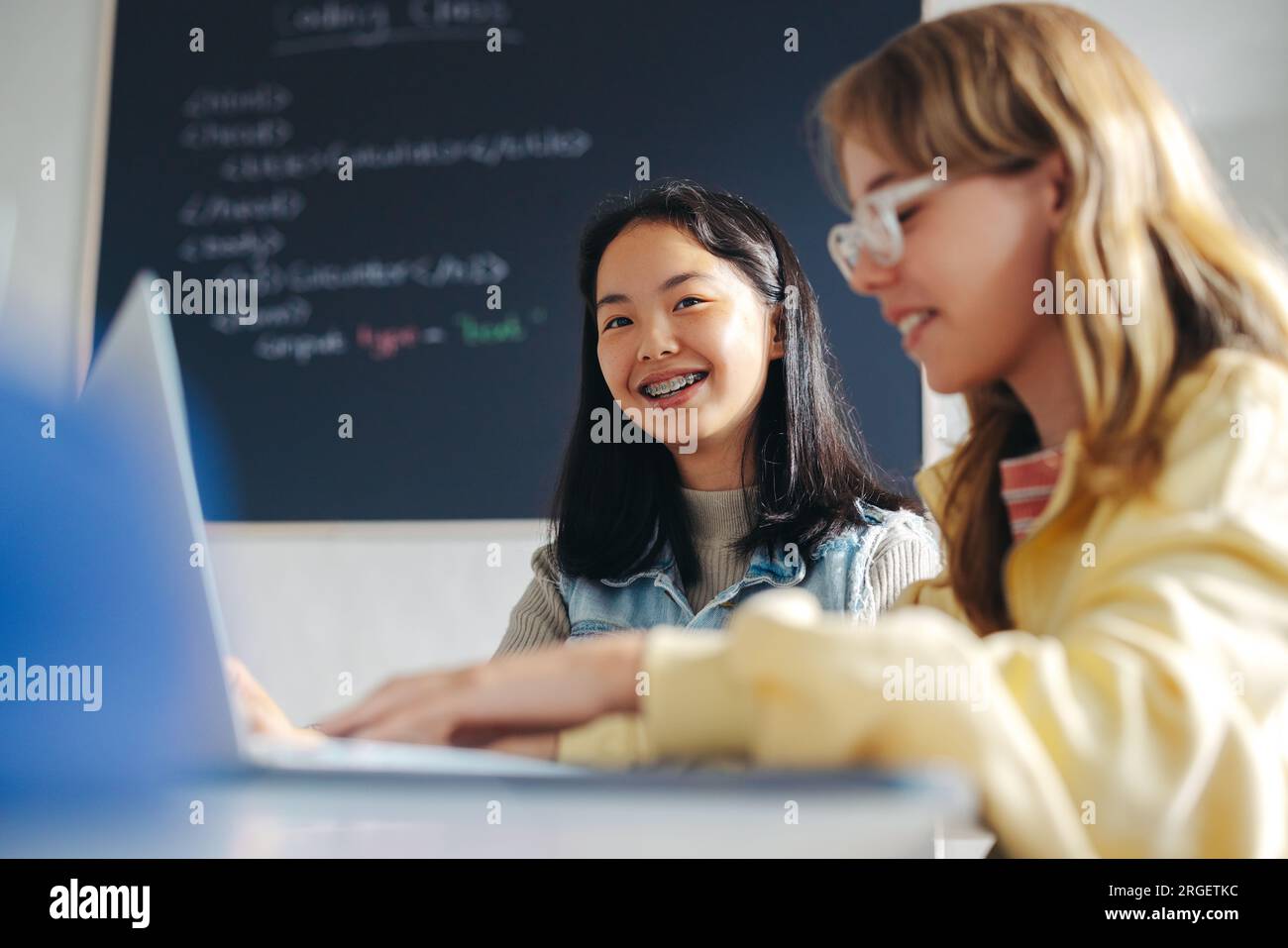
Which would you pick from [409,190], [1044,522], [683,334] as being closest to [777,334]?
[683,334]

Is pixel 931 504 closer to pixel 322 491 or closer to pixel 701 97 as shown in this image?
pixel 701 97

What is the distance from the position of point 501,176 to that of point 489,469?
61 centimetres

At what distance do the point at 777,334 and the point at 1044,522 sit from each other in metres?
0.93

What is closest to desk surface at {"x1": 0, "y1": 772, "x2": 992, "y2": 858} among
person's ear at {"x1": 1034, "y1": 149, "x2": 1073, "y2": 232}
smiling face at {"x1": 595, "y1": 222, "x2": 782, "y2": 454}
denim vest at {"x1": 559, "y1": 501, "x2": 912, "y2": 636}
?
person's ear at {"x1": 1034, "y1": 149, "x2": 1073, "y2": 232}

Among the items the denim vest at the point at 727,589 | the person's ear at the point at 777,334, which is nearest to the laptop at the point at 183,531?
the denim vest at the point at 727,589

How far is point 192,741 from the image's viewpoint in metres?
0.42

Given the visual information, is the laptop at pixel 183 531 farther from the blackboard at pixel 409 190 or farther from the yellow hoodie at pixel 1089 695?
the blackboard at pixel 409 190

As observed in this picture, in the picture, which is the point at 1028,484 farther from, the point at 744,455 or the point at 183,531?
the point at 744,455

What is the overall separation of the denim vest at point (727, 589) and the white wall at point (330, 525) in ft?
2.43

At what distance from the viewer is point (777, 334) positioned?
1.47 meters

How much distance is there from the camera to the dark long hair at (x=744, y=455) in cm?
136

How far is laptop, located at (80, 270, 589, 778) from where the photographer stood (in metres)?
0.41
